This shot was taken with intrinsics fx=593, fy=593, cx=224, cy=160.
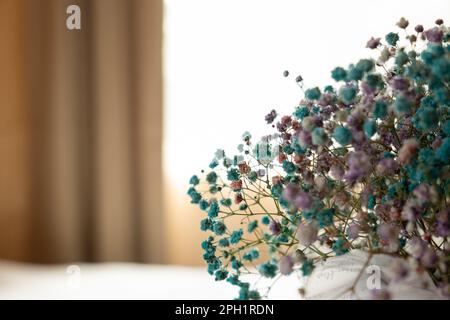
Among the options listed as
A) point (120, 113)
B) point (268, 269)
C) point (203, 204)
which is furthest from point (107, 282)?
point (268, 269)

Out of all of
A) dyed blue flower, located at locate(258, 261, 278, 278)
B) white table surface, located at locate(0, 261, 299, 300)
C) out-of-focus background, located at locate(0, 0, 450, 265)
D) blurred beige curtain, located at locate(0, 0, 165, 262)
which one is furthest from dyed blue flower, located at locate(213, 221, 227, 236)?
blurred beige curtain, located at locate(0, 0, 165, 262)

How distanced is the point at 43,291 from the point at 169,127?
79 centimetres

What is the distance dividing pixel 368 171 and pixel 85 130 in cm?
192

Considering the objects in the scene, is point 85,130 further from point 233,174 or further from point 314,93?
point 314,93

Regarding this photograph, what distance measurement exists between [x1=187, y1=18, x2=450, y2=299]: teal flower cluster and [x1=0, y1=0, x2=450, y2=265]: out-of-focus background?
1511mm

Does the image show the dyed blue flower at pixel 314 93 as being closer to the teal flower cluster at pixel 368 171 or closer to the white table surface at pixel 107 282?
the teal flower cluster at pixel 368 171

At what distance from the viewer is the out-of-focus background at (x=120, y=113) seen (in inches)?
84.1

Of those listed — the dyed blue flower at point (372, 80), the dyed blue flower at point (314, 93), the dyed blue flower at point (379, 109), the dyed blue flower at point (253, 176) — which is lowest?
the dyed blue flower at point (253, 176)

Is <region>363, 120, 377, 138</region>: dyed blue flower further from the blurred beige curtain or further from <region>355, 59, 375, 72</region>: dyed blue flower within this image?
→ the blurred beige curtain

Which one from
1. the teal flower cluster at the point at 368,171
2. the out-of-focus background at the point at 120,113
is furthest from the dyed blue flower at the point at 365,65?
the out-of-focus background at the point at 120,113

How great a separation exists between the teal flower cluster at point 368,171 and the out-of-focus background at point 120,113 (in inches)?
59.5

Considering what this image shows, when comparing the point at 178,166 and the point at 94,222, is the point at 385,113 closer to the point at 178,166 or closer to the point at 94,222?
the point at 178,166

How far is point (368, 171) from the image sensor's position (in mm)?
481

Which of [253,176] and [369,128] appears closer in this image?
[369,128]
